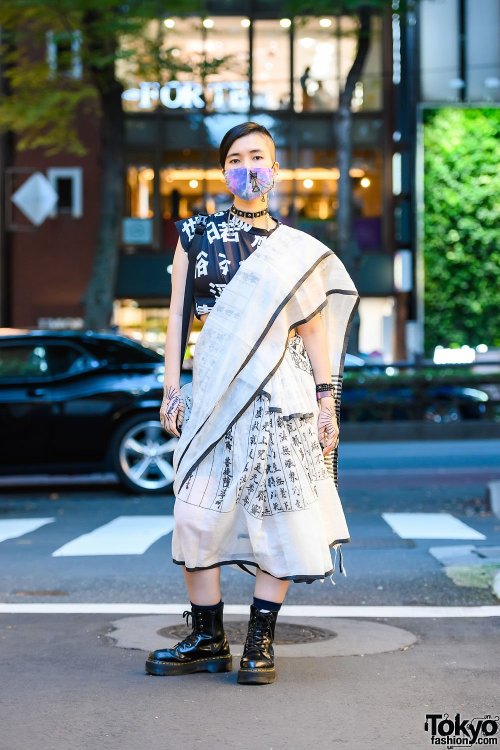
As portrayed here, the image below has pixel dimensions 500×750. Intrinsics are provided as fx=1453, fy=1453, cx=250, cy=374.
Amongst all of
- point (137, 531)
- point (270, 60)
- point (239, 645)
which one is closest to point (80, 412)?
point (137, 531)

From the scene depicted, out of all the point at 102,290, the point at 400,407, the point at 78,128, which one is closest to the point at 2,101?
the point at 102,290

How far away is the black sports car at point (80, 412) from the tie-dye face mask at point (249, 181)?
24.5 feet

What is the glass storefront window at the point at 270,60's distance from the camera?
36531 mm

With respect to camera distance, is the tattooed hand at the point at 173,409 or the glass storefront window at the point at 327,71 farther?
the glass storefront window at the point at 327,71

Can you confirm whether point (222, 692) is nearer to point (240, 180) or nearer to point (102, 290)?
point (240, 180)

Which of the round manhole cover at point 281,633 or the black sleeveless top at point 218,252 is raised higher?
the black sleeveless top at point 218,252

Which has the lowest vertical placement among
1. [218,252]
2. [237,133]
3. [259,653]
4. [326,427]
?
[259,653]

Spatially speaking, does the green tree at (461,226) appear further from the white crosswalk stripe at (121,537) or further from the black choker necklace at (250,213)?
the black choker necklace at (250,213)

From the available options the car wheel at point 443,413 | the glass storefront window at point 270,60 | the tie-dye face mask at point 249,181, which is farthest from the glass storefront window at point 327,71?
the tie-dye face mask at point 249,181

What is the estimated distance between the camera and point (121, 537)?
943 centimetres

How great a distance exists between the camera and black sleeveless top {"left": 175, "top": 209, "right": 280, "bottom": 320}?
202 inches

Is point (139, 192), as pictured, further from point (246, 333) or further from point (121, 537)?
point (246, 333)

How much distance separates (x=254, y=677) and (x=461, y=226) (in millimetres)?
33151

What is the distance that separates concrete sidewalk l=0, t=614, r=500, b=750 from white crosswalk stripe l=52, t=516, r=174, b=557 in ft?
8.29
